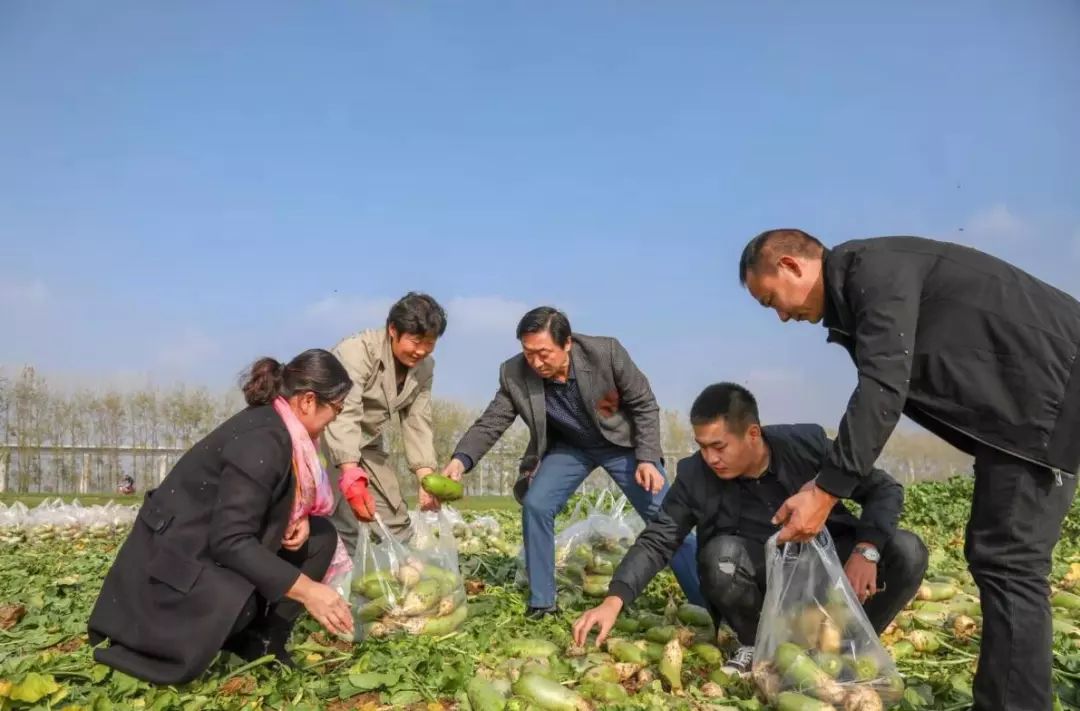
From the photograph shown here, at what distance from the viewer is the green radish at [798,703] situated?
3398 mm

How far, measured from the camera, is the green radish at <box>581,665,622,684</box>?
395cm

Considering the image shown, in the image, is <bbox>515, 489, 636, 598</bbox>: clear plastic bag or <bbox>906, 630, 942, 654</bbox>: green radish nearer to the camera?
<bbox>906, 630, 942, 654</bbox>: green radish

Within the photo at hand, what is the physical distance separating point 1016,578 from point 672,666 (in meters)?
1.53

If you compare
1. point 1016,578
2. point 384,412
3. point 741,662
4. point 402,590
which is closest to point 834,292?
point 1016,578

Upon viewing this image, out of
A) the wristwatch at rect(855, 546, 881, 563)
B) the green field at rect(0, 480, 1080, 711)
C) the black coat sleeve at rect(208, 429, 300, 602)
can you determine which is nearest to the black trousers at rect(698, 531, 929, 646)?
the wristwatch at rect(855, 546, 881, 563)

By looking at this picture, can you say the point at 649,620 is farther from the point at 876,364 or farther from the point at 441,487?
the point at 876,364

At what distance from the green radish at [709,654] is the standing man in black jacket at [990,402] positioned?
4.20 ft

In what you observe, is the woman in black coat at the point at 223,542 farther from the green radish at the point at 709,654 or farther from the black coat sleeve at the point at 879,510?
the black coat sleeve at the point at 879,510

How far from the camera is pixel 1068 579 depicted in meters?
6.02

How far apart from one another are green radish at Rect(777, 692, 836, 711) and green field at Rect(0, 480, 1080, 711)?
0.19m

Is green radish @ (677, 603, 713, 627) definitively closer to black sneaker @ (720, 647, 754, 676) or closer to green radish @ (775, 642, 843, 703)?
black sneaker @ (720, 647, 754, 676)

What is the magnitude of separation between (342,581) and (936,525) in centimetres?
744

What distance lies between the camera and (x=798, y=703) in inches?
136

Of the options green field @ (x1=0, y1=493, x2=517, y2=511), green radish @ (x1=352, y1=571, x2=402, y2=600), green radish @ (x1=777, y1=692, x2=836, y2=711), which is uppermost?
green radish @ (x1=352, y1=571, x2=402, y2=600)
